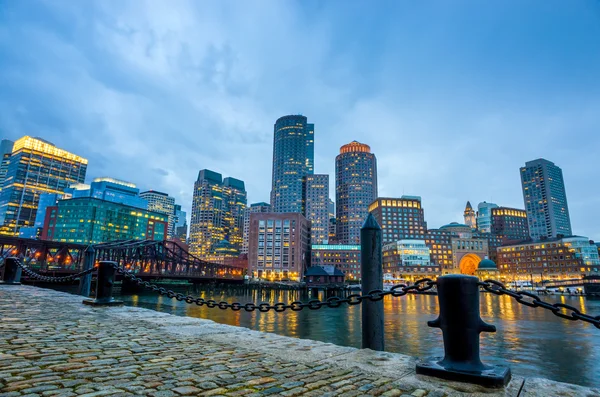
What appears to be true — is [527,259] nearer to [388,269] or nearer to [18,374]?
[388,269]

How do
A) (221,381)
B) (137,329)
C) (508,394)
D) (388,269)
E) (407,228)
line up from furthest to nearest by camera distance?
(407,228) < (388,269) < (137,329) < (221,381) < (508,394)

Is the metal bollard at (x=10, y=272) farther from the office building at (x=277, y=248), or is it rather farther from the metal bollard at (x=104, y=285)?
the office building at (x=277, y=248)

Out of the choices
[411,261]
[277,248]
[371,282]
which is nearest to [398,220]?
[411,261]

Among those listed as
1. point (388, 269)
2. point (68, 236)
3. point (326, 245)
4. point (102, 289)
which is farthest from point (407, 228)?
point (102, 289)

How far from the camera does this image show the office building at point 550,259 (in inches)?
5182

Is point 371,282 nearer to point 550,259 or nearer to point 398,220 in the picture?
point 550,259

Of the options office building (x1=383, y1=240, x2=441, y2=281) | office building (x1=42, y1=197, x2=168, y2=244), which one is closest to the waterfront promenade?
office building (x1=383, y1=240, x2=441, y2=281)

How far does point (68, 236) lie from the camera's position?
147 meters

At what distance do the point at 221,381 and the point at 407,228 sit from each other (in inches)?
7618

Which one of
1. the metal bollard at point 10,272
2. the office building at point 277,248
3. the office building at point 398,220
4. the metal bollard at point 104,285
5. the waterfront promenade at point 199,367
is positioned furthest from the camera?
the office building at point 398,220

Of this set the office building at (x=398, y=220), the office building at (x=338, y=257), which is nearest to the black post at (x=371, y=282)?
the office building at (x=338, y=257)

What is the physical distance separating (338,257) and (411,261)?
3330 centimetres

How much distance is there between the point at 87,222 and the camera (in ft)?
487

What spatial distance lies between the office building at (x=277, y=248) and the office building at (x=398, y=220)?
56.7 metres
